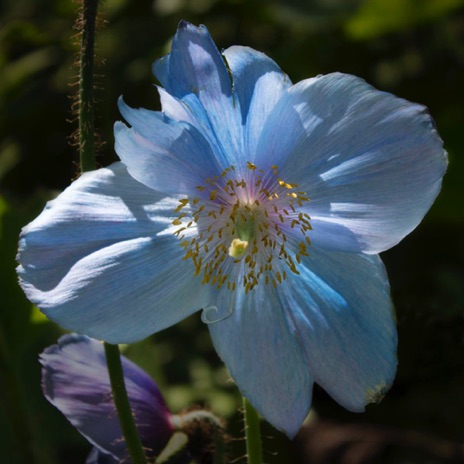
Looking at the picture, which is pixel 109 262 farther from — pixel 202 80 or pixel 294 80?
pixel 294 80

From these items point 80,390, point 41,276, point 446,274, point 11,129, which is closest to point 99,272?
point 41,276

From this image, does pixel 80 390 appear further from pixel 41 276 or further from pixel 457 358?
pixel 457 358

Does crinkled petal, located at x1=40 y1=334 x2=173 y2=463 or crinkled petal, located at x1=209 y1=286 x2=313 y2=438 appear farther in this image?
crinkled petal, located at x1=40 y1=334 x2=173 y2=463

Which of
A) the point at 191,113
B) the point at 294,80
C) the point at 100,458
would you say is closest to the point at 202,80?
the point at 191,113

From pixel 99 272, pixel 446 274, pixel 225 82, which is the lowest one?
pixel 446 274

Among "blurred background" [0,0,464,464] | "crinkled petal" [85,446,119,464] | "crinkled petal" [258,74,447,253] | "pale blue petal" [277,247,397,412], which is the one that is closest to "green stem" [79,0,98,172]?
"crinkled petal" [258,74,447,253]

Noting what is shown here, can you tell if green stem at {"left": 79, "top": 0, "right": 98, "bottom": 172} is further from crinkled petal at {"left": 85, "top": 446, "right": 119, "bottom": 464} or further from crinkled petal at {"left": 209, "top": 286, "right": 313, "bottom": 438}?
crinkled petal at {"left": 85, "top": 446, "right": 119, "bottom": 464}
